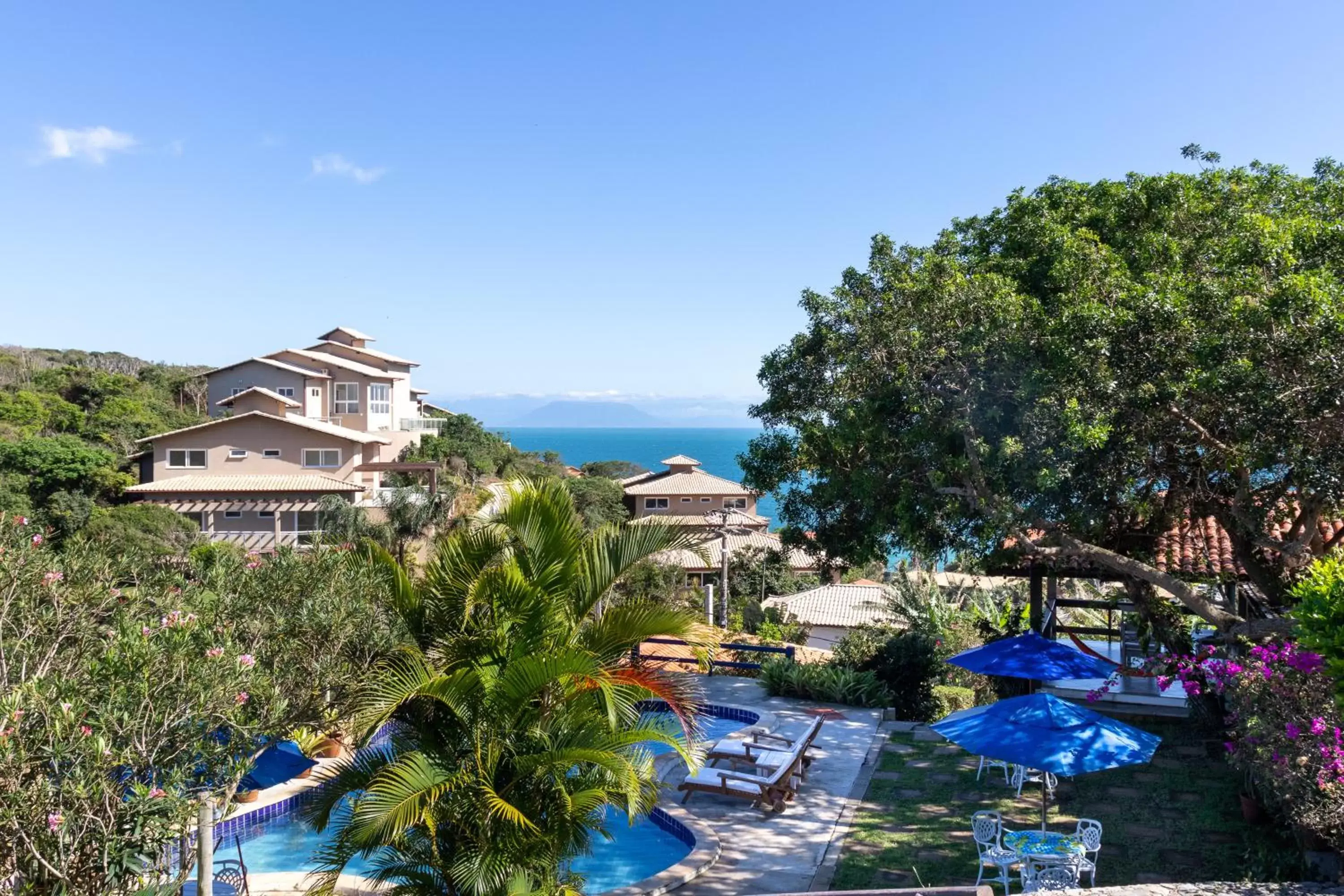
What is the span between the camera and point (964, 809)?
12242mm

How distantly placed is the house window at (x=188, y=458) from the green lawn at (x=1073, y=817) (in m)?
43.3

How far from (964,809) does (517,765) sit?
23.6ft

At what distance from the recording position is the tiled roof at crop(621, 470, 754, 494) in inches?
2352

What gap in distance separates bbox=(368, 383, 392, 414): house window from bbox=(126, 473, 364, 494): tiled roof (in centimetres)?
1430

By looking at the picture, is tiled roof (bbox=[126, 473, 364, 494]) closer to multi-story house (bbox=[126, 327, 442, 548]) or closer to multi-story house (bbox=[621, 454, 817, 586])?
multi-story house (bbox=[126, 327, 442, 548])

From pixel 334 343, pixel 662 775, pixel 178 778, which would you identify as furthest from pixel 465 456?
pixel 178 778

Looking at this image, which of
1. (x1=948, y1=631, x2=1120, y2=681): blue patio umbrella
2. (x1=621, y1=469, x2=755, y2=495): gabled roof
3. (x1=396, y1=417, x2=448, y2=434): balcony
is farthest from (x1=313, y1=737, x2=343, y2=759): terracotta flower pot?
(x1=396, y1=417, x2=448, y2=434): balcony

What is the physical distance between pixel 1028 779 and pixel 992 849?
11.8 ft

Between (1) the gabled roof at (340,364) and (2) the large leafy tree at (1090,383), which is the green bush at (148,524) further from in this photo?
(2) the large leafy tree at (1090,383)

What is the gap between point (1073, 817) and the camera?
461 inches

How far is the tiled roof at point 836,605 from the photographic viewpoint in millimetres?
35562

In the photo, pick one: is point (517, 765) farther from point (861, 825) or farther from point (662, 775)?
point (662, 775)

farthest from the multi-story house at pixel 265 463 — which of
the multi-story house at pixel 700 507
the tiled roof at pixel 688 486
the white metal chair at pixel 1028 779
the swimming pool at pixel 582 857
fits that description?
the white metal chair at pixel 1028 779

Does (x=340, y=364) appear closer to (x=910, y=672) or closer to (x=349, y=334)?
(x=349, y=334)
